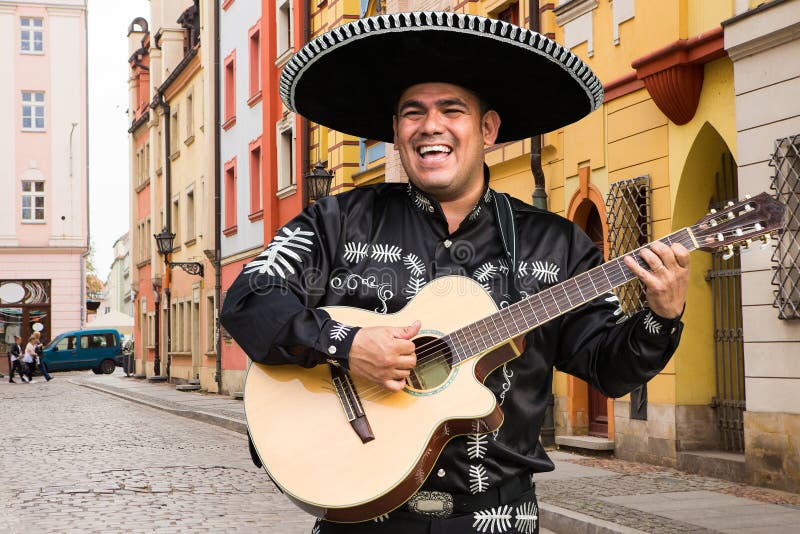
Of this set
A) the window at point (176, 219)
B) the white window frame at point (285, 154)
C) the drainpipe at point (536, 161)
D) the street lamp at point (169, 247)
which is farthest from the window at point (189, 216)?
the drainpipe at point (536, 161)

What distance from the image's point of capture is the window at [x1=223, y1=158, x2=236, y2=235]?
30.3 m

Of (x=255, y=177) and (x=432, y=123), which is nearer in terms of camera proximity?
(x=432, y=123)

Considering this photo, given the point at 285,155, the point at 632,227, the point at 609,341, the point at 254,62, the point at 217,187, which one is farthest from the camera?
the point at 217,187

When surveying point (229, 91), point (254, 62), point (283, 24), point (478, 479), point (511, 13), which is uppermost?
point (283, 24)

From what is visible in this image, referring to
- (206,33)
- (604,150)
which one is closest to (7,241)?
(206,33)

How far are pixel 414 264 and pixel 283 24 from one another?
24.2m

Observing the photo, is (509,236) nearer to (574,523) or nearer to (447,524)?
(447,524)

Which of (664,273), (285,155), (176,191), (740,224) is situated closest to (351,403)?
(664,273)

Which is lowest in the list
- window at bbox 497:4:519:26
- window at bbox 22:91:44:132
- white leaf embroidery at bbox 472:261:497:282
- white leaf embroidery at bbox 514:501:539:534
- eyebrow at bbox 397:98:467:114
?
white leaf embroidery at bbox 514:501:539:534

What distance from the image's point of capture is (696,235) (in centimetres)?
298

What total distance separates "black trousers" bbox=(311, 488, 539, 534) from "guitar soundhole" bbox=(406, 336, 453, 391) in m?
0.33

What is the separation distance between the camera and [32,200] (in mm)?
49812

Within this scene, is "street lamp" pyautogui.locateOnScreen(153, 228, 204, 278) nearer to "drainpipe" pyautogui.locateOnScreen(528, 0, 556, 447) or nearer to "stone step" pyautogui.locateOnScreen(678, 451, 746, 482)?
"drainpipe" pyautogui.locateOnScreen(528, 0, 556, 447)

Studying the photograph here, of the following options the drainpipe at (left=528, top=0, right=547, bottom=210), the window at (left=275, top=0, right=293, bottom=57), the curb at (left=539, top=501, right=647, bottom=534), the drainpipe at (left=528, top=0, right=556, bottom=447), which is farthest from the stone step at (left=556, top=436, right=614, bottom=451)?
the window at (left=275, top=0, right=293, bottom=57)
